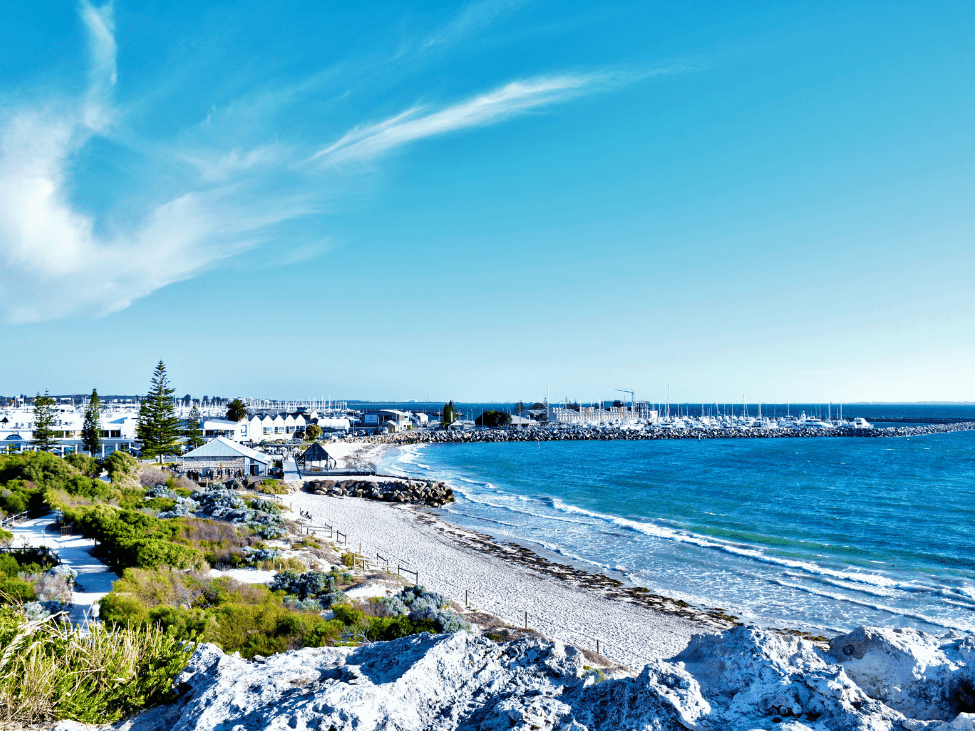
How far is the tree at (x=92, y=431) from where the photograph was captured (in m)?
48.3

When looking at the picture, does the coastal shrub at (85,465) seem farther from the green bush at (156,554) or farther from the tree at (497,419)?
the tree at (497,419)

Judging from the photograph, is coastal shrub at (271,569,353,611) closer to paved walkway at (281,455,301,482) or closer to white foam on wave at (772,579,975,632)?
white foam on wave at (772,579,975,632)

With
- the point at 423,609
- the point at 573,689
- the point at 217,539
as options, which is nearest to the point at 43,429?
the point at 217,539

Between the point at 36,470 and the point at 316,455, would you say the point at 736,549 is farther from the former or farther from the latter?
the point at 316,455

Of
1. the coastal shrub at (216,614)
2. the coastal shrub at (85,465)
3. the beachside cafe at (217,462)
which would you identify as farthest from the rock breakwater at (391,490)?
the coastal shrub at (216,614)

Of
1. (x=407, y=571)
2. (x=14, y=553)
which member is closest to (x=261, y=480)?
(x=407, y=571)

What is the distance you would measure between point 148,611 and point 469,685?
7287 millimetres

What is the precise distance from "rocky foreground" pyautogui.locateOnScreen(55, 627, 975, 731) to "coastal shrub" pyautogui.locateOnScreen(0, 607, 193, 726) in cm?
32

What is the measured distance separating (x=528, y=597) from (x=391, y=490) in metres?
23.9

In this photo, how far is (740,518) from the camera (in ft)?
112

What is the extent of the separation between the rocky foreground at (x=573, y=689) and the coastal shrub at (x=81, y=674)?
32cm

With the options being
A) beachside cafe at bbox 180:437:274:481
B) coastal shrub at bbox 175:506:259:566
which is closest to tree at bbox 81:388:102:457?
beachside cafe at bbox 180:437:274:481

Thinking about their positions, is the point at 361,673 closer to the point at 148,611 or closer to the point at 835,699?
the point at 835,699

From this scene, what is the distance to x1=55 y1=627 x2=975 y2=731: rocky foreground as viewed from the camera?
5.19 meters
